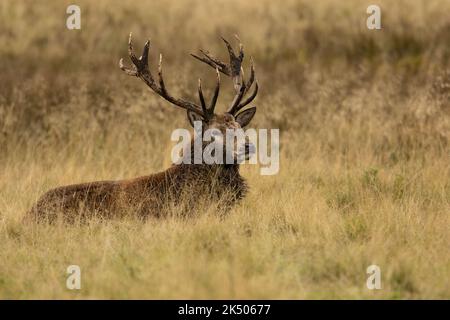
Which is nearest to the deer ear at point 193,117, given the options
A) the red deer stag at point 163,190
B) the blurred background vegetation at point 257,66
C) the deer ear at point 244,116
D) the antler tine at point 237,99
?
the red deer stag at point 163,190

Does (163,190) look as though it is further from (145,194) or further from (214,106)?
Result: (214,106)

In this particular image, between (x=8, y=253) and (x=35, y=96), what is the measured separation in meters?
7.04

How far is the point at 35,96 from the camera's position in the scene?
1405 centimetres

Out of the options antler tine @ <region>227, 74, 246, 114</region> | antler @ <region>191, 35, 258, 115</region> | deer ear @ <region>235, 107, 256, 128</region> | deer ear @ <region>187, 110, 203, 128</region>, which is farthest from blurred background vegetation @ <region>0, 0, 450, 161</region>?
deer ear @ <region>187, 110, 203, 128</region>

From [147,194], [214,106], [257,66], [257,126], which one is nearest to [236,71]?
[214,106]

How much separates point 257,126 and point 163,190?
15.9 feet

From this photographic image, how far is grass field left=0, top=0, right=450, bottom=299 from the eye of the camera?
6480 mm

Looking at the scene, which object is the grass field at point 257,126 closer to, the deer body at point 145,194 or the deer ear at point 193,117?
the deer body at point 145,194

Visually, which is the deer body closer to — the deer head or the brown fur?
the brown fur

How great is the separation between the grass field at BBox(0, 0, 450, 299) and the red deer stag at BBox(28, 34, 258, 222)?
28cm

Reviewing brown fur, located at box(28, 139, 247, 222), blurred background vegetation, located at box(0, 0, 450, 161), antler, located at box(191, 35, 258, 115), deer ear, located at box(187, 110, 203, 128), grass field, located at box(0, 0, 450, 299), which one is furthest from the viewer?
blurred background vegetation, located at box(0, 0, 450, 161)

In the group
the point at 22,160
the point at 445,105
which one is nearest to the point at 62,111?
the point at 22,160

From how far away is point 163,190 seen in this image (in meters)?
8.47

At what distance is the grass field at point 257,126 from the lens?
6480 millimetres
